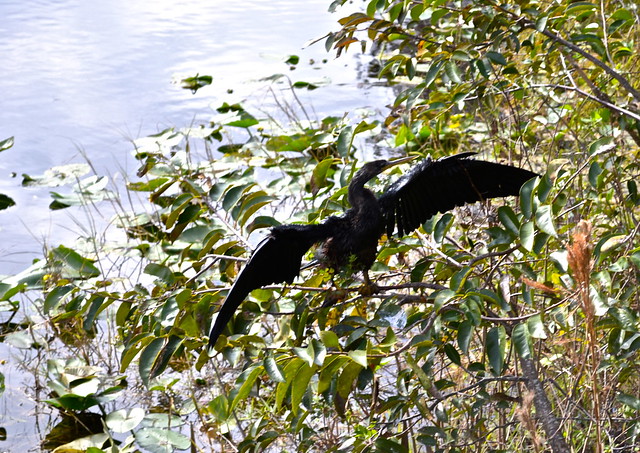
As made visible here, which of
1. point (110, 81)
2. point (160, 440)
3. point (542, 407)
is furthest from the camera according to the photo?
point (110, 81)

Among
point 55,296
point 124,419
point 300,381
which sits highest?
point 300,381

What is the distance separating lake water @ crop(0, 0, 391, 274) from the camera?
475 cm

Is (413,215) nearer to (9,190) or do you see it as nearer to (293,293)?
(293,293)

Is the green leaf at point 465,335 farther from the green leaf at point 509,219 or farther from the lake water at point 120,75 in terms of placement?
the lake water at point 120,75

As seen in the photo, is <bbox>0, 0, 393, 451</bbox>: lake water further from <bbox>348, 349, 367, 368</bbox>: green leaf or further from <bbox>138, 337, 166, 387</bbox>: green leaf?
<bbox>348, 349, 367, 368</bbox>: green leaf

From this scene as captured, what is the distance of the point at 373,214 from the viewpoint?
229 centimetres

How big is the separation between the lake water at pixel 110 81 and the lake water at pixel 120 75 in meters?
0.01

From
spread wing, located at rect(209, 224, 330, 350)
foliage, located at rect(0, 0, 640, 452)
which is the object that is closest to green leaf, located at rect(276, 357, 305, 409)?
foliage, located at rect(0, 0, 640, 452)

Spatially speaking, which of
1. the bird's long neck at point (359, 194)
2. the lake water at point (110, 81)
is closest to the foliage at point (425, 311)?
the bird's long neck at point (359, 194)

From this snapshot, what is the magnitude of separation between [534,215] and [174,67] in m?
4.80

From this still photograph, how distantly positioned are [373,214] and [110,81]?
164 inches

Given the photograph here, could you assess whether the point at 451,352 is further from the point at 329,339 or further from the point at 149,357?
the point at 149,357

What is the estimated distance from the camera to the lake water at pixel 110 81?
417 centimetres

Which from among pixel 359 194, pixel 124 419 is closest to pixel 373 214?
pixel 359 194
